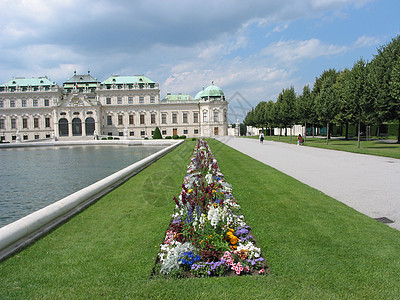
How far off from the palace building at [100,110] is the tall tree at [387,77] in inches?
1818

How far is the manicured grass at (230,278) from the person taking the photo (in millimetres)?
3627

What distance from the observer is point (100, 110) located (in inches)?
2879

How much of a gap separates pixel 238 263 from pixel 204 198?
1.99 meters

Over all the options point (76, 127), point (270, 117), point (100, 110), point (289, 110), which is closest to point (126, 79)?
point (100, 110)

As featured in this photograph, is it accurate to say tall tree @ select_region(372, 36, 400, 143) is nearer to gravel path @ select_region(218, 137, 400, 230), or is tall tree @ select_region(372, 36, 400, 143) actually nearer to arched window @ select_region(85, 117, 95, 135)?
gravel path @ select_region(218, 137, 400, 230)

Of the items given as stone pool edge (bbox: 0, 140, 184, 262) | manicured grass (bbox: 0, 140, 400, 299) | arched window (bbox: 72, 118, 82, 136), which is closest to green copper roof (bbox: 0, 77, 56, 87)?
arched window (bbox: 72, 118, 82, 136)

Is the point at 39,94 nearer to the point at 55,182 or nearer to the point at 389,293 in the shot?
the point at 55,182

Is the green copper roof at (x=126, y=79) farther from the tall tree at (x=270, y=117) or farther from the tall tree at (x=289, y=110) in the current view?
the tall tree at (x=289, y=110)

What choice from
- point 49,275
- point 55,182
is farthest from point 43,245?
point 55,182

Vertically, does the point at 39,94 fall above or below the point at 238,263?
above

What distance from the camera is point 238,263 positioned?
13.6 feet

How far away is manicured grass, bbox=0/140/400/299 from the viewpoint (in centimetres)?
363

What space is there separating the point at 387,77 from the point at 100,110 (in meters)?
61.4

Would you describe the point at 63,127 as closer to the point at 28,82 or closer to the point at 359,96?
the point at 28,82
